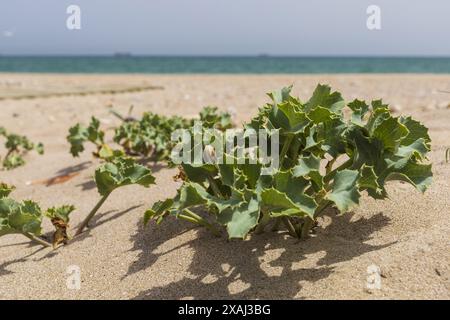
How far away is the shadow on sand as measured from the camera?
1.78m

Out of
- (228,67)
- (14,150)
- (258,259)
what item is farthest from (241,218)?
(228,67)

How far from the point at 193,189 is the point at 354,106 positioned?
0.83 m

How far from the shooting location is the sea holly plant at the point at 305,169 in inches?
62.2

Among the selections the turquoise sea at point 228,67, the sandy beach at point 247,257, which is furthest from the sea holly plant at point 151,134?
the turquoise sea at point 228,67

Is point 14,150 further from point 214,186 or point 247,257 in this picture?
point 247,257

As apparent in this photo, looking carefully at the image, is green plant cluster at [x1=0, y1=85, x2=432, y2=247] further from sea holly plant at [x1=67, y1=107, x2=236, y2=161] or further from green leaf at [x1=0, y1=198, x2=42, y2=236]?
sea holly plant at [x1=67, y1=107, x2=236, y2=161]

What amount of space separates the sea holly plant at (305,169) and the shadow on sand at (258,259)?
8 cm

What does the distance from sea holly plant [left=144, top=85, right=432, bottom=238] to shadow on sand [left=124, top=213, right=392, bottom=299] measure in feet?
0.25

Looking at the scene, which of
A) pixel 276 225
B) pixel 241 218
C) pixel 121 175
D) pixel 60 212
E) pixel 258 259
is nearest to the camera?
pixel 241 218

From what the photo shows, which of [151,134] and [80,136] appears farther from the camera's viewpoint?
[80,136]

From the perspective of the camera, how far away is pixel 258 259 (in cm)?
194

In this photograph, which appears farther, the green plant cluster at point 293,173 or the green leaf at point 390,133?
the green leaf at point 390,133

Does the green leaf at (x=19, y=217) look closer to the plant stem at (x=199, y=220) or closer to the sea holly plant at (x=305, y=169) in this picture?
the sea holly plant at (x=305, y=169)

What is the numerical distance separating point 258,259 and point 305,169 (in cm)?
48
